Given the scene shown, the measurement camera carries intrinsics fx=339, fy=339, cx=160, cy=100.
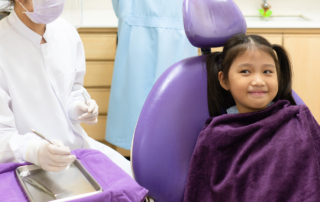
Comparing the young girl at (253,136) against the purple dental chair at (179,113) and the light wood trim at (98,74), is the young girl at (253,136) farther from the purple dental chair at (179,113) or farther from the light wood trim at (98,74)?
the light wood trim at (98,74)

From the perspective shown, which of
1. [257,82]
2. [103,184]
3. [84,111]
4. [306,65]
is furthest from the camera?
[306,65]

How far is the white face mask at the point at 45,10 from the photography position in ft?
3.25

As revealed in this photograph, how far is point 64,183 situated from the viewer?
77 centimetres

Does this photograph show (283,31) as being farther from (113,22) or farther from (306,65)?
(113,22)

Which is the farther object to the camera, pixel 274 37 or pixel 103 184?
pixel 274 37

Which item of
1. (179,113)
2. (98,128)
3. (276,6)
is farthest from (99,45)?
(276,6)

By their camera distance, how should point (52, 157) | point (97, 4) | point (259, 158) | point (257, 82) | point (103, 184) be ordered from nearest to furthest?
point (103, 184) < point (52, 157) < point (259, 158) < point (257, 82) < point (97, 4)

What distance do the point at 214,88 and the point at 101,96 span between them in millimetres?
1403

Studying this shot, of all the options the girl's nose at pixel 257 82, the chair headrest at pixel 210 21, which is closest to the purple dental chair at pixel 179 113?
the chair headrest at pixel 210 21

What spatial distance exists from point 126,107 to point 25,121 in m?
0.96

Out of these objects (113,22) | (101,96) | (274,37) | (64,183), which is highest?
(113,22)

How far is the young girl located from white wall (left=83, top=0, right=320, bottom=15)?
1754 mm

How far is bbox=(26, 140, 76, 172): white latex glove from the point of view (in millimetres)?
813

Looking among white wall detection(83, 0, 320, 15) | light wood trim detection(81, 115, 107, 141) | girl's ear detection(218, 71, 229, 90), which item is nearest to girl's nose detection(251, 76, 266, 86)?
girl's ear detection(218, 71, 229, 90)
